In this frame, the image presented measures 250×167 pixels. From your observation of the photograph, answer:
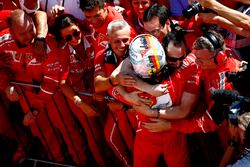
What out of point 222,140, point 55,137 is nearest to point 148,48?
point 222,140

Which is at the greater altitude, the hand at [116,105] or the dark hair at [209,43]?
the dark hair at [209,43]

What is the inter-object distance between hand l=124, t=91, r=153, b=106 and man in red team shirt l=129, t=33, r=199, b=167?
0.09 feet

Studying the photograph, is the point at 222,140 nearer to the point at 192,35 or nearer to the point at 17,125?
the point at 192,35

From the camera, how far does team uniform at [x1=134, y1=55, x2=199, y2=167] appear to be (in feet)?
13.4

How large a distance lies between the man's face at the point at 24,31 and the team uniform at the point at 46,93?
73 millimetres

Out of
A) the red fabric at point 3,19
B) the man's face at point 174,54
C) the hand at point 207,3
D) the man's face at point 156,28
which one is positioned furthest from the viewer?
the red fabric at point 3,19

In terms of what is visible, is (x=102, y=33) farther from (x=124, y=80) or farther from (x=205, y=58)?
(x=205, y=58)

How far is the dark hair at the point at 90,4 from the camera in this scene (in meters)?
4.68

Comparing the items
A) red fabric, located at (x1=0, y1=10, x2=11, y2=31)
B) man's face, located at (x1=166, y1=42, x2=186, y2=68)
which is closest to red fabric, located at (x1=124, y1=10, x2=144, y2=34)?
man's face, located at (x1=166, y1=42, x2=186, y2=68)

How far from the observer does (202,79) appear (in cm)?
411

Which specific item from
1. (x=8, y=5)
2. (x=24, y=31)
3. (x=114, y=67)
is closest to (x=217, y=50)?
(x=114, y=67)

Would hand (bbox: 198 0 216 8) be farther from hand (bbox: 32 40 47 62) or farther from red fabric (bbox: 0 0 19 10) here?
red fabric (bbox: 0 0 19 10)

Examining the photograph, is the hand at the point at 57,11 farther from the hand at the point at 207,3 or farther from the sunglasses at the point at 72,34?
the hand at the point at 207,3

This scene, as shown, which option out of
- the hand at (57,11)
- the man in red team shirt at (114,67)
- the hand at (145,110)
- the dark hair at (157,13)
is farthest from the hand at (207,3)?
the hand at (57,11)
